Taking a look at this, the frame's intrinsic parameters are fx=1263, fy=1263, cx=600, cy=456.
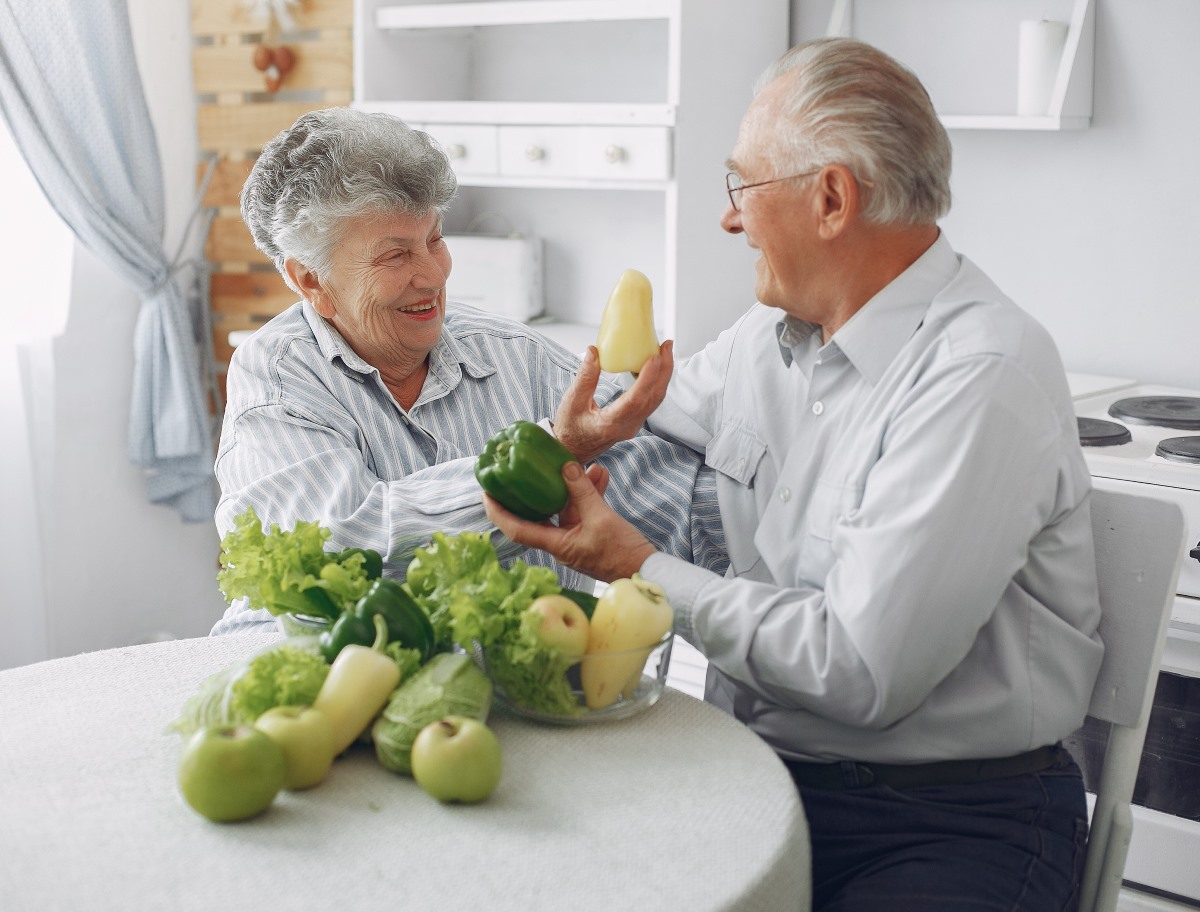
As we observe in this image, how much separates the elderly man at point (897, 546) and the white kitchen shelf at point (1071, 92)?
3.96ft

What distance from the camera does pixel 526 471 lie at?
1539mm

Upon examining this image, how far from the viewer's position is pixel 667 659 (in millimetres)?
1387

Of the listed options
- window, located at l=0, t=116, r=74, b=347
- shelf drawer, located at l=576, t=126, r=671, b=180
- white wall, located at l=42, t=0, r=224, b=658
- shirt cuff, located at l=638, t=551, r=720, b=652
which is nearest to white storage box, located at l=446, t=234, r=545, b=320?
shelf drawer, located at l=576, t=126, r=671, b=180

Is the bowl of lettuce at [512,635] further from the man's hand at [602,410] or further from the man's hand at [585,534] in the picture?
the man's hand at [602,410]

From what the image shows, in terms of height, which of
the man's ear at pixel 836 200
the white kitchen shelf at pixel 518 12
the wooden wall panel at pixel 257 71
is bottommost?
the man's ear at pixel 836 200

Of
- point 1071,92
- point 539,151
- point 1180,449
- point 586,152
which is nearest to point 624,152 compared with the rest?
point 586,152

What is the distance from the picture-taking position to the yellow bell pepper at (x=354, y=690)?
1.22 m

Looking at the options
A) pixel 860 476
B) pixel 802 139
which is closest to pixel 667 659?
pixel 860 476

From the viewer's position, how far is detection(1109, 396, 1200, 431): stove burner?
2.40 metres

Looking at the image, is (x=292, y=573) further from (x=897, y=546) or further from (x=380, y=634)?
(x=897, y=546)

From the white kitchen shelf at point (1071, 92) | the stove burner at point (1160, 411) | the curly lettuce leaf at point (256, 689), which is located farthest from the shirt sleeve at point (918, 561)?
the white kitchen shelf at point (1071, 92)

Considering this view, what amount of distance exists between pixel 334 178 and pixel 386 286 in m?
0.17

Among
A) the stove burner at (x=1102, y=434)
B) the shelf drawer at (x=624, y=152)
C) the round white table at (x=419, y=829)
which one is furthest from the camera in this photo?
the shelf drawer at (x=624, y=152)

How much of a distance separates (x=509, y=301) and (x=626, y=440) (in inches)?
60.5
